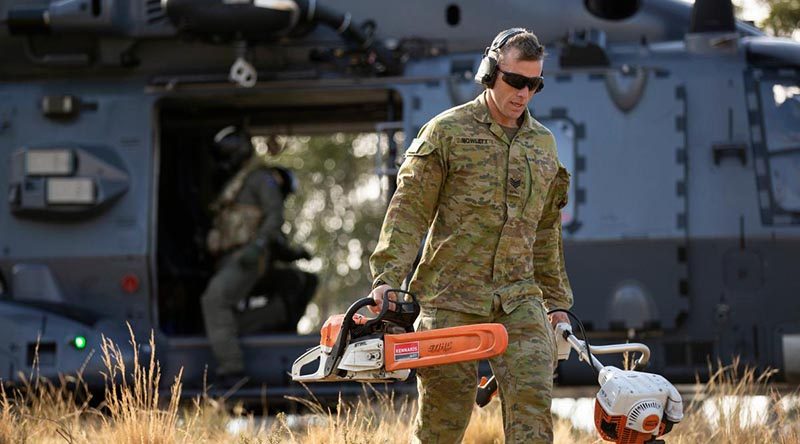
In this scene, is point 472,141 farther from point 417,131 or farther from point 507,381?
point 417,131

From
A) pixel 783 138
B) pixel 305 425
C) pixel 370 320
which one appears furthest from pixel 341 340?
pixel 783 138

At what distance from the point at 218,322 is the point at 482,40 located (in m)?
2.46

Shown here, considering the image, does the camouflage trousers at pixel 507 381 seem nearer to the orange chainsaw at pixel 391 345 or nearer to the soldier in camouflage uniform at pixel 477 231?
the soldier in camouflage uniform at pixel 477 231

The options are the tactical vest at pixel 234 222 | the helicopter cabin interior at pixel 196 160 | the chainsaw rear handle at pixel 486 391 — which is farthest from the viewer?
the helicopter cabin interior at pixel 196 160

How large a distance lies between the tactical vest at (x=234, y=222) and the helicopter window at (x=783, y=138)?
3.32m

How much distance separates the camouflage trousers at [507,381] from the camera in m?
4.40

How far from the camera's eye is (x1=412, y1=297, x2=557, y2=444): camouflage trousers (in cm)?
440

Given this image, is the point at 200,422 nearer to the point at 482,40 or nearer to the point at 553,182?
the point at 553,182

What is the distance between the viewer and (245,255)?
8641 mm

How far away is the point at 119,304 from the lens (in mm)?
8391

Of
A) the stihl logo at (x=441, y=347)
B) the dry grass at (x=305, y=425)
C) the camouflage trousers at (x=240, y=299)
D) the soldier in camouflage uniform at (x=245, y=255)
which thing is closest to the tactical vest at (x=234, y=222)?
the soldier in camouflage uniform at (x=245, y=255)

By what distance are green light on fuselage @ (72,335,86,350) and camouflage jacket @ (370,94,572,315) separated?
148 inches

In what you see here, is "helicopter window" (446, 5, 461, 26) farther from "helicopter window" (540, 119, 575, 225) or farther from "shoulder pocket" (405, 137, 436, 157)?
"shoulder pocket" (405, 137, 436, 157)

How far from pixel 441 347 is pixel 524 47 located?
108 centimetres
